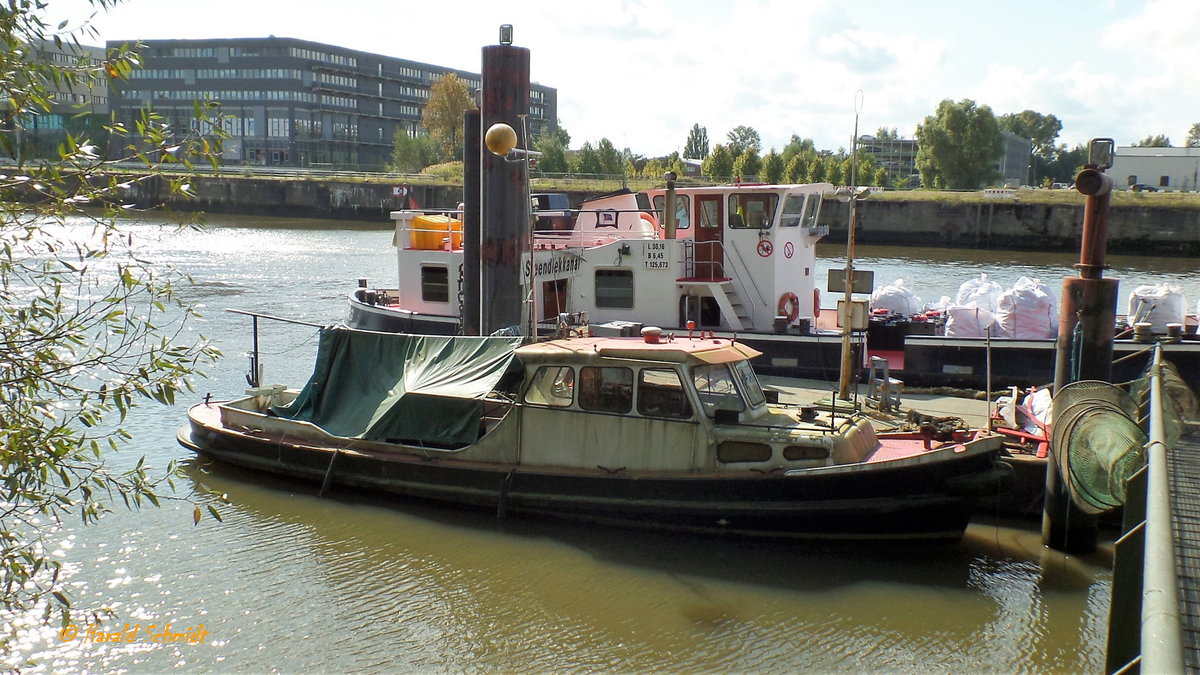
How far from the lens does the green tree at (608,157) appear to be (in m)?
83.7

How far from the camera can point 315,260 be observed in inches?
1793

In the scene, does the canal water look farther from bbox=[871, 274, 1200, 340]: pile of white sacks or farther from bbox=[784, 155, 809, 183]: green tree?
bbox=[784, 155, 809, 183]: green tree

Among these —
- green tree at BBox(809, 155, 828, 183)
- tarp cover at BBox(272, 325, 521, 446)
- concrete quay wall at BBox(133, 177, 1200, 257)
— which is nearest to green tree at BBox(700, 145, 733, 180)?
green tree at BBox(809, 155, 828, 183)

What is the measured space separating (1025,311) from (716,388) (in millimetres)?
9283

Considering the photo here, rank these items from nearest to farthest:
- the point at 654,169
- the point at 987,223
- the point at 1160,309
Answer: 1. the point at 1160,309
2. the point at 987,223
3. the point at 654,169

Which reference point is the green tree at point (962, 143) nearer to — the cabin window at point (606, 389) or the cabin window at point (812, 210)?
the cabin window at point (812, 210)

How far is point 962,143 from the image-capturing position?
282ft

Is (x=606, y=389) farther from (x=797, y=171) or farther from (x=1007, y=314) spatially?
(x=797, y=171)

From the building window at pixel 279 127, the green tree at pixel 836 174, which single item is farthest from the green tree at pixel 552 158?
the building window at pixel 279 127

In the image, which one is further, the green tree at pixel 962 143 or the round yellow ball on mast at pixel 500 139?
the green tree at pixel 962 143

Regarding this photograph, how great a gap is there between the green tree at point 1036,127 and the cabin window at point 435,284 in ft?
439

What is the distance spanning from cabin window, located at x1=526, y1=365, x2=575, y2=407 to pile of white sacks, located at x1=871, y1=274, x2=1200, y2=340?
872 cm
